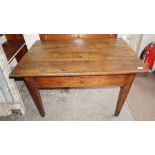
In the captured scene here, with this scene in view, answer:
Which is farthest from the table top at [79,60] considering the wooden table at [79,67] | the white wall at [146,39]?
the white wall at [146,39]

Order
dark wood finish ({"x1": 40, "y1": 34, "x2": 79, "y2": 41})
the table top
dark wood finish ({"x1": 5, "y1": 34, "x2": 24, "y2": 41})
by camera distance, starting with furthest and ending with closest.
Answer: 1. dark wood finish ({"x1": 5, "y1": 34, "x2": 24, "y2": 41})
2. dark wood finish ({"x1": 40, "y1": 34, "x2": 79, "y2": 41})
3. the table top

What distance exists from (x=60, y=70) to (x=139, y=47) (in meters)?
1.90

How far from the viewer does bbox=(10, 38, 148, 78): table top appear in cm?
109

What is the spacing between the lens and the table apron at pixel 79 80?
3.87 ft

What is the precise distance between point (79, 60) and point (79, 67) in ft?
0.40

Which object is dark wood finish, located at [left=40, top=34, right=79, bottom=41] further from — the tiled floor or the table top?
the tiled floor

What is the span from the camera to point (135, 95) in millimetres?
1938

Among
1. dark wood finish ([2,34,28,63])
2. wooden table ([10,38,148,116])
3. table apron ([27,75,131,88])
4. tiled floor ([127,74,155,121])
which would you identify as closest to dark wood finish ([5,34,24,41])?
dark wood finish ([2,34,28,63])

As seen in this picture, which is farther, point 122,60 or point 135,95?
point 135,95

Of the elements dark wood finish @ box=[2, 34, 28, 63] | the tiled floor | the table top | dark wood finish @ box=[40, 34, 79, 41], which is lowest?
the tiled floor

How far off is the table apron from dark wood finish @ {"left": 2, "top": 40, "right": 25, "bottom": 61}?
72 cm

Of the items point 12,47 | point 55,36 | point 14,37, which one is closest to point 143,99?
point 55,36
